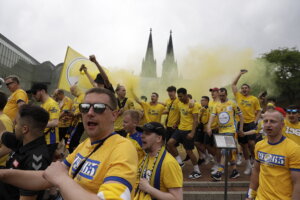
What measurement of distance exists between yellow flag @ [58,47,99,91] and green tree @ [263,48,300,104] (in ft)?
121

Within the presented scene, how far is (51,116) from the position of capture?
5406 millimetres

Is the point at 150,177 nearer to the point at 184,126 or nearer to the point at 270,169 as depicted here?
the point at 270,169

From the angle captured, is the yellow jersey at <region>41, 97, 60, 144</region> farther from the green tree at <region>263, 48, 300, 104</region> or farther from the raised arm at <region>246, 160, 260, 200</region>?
the green tree at <region>263, 48, 300, 104</region>

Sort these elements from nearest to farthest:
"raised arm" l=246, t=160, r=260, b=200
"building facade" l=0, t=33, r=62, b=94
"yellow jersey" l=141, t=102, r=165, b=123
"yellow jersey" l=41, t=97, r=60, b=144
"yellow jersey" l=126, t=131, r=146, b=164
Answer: "raised arm" l=246, t=160, r=260, b=200, "yellow jersey" l=126, t=131, r=146, b=164, "yellow jersey" l=41, t=97, r=60, b=144, "yellow jersey" l=141, t=102, r=165, b=123, "building facade" l=0, t=33, r=62, b=94

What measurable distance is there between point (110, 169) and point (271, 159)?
2.69 metres

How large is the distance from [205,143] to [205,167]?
2.68ft

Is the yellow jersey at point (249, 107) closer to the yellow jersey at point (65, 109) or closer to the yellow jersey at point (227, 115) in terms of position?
the yellow jersey at point (227, 115)

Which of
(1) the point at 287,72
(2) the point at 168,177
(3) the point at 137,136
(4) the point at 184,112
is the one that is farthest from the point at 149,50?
(2) the point at 168,177

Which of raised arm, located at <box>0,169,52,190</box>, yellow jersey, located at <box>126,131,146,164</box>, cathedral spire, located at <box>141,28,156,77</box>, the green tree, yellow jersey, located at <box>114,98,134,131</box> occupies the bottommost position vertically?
raised arm, located at <box>0,169,52,190</box>

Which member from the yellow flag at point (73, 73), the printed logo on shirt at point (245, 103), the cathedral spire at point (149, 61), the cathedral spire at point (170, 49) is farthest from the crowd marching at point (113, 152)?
the cathedral spire at point (149, 61)

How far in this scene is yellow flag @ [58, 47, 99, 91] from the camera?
34.0 ft

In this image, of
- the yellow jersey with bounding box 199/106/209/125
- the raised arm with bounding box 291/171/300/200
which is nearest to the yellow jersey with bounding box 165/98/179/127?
the yellow jersey with bounding box 199/106/209/125

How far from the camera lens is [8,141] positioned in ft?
9.48

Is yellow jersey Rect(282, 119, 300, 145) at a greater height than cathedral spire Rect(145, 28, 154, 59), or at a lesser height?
lesser
